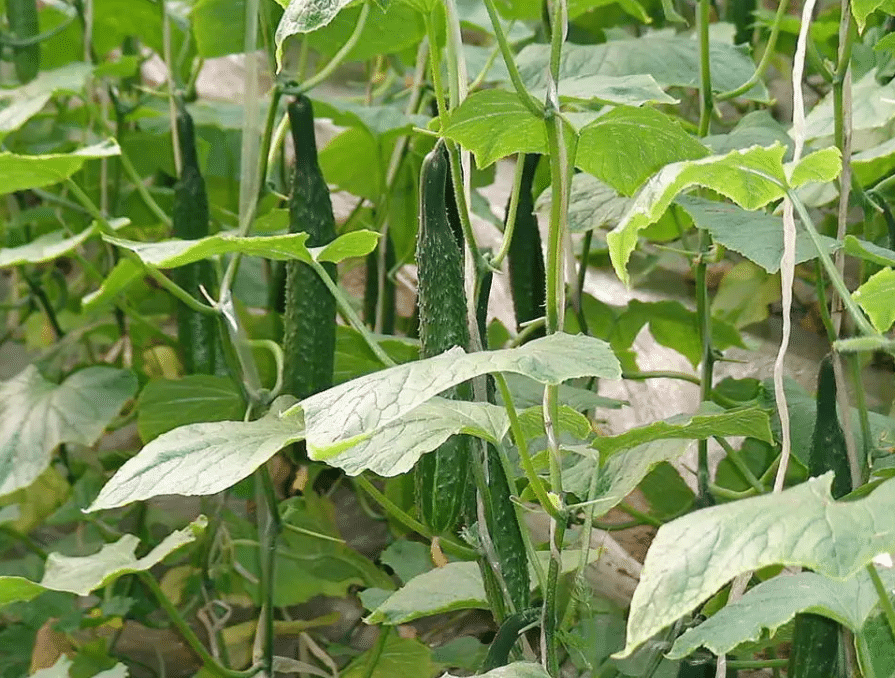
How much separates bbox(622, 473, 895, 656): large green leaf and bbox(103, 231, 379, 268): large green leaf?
15.7 inches

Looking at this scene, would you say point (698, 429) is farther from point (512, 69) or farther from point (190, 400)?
point (190, 400)

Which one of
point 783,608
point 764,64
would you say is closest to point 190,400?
point 764,64

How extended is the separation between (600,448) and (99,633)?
4.13ft

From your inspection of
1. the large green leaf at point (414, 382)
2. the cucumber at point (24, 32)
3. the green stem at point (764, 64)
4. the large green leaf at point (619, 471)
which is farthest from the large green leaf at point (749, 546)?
the cucumber at point (24, 32)

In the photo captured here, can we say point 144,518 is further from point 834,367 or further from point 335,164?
point 834,367

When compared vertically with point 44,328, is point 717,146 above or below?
above

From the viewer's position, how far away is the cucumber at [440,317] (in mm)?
811

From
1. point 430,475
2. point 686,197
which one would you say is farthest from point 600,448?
point 686,197

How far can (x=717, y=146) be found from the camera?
116cm

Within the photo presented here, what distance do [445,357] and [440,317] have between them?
0.16m

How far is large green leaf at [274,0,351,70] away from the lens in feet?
2.04

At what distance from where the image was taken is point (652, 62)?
1215 mm

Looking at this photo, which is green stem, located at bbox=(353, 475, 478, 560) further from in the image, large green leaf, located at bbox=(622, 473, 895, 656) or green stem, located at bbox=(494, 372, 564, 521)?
large green leaf, located at bbox=(622, 473, 895, 656)

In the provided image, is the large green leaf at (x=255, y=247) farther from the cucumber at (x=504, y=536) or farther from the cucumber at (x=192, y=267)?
the cucumber at (x=192, y=267)
